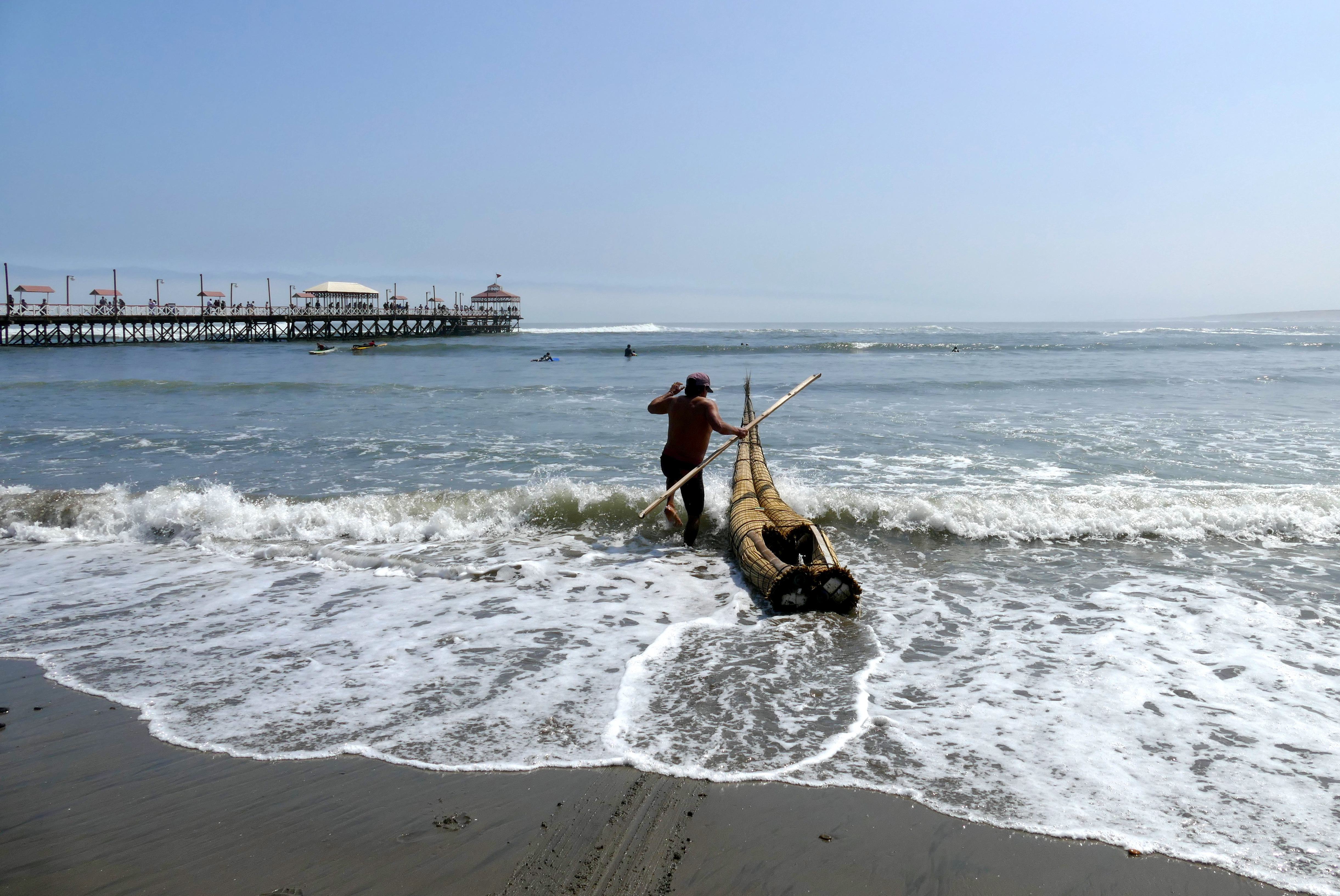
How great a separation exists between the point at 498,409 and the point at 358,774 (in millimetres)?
16710

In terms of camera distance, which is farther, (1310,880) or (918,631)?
(918,631)

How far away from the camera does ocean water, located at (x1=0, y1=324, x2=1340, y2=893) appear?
362cm

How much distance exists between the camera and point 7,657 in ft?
16.2

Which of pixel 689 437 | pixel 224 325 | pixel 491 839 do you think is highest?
pixel 224 325

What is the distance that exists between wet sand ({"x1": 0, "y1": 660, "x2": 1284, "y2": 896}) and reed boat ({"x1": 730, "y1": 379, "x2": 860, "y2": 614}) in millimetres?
2147

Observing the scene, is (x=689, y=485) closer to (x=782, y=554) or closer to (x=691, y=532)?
(x=691, y=532)

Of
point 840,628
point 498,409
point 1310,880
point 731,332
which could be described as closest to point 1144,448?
point 840,628

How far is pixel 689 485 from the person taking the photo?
7512 millimetres

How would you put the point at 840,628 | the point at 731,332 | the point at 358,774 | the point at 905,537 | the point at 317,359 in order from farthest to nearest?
the point at 731,332
the point at 317,359
the point at 905,537
the point at 840,628
the point at 358,774

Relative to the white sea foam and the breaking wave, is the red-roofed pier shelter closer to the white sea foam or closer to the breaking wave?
the white sea foam

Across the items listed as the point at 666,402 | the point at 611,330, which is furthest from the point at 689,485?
the point at 611,330

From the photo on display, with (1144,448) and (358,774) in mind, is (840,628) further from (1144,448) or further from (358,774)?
(1144,448)

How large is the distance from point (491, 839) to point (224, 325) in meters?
63.1

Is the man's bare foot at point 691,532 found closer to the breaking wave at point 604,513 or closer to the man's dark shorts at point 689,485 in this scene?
the man's dark shorts at point 689,485
